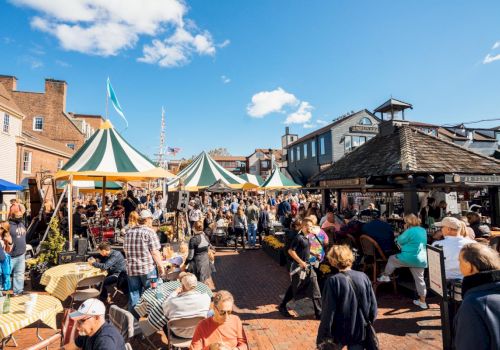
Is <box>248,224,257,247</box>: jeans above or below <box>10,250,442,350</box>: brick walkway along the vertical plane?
above

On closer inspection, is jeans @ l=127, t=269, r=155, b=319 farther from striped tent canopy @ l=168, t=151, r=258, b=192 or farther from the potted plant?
striped tent canopy @ l=168, t=151, r=258, b=192

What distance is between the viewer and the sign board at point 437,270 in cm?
335

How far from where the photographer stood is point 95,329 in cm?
266

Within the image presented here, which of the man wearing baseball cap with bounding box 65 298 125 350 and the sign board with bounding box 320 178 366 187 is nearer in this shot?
the man wearing baseball cap with bounding box 65 298 125 350

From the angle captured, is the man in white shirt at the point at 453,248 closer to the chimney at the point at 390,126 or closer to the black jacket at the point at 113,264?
the black jacket at the point at 113,264

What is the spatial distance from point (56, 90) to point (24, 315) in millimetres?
35035

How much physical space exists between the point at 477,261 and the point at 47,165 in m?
29.0

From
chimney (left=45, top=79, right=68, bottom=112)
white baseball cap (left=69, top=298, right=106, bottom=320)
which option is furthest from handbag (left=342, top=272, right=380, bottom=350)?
chimney (left=45, top=79, right=68, bottom=112)

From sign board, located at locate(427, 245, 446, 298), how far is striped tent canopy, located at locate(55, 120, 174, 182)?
7.34 metres

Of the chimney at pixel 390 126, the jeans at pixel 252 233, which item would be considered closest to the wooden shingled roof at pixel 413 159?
the chimney at pixel 390 126

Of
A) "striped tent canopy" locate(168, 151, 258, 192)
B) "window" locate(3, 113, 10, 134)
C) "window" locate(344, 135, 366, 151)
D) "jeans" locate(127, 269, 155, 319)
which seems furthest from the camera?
"window" locate(344, 135, 366, 151)

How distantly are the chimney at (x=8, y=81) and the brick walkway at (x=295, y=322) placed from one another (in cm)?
3374

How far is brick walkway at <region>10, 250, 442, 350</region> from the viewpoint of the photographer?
14.2 ft

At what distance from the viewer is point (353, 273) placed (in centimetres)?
307
